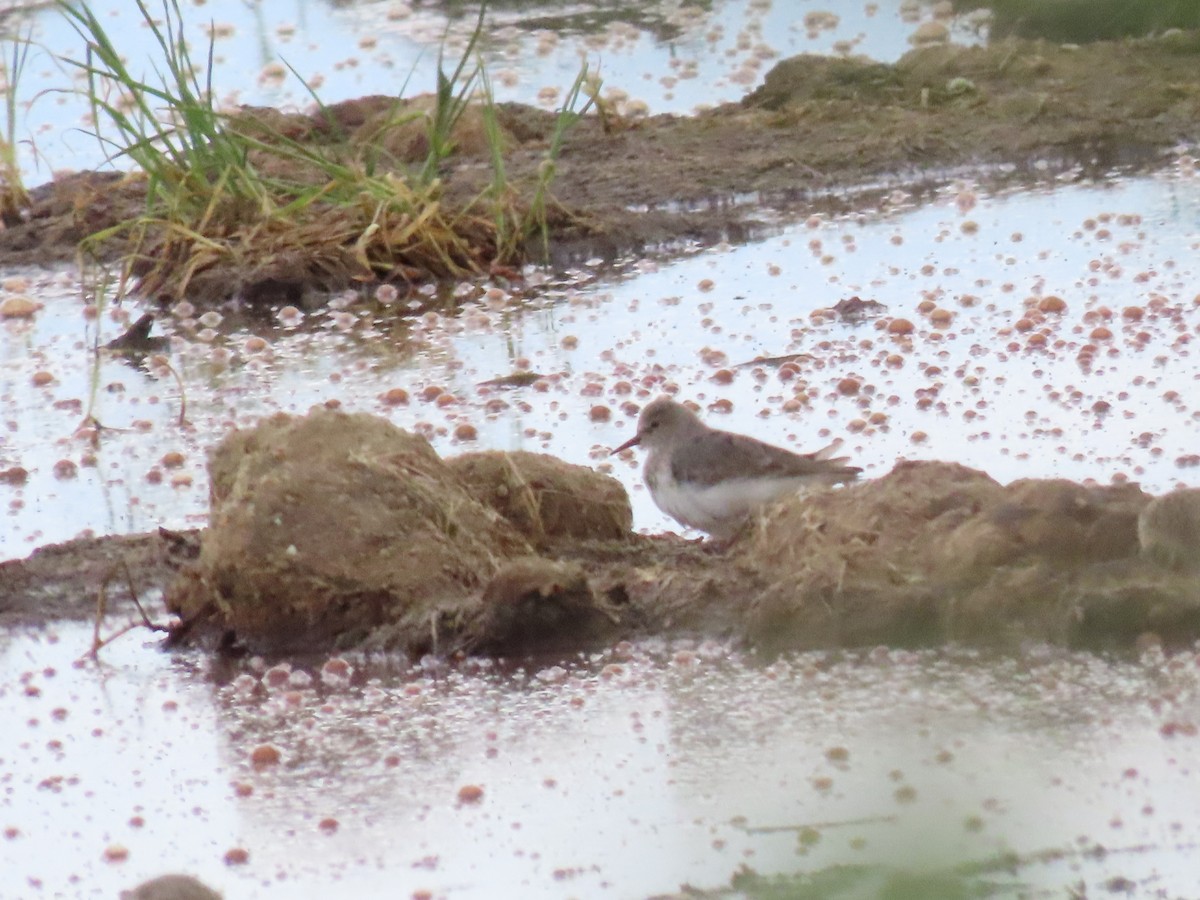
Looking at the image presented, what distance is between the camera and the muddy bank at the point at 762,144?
863 cm

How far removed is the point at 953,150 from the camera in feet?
31.3

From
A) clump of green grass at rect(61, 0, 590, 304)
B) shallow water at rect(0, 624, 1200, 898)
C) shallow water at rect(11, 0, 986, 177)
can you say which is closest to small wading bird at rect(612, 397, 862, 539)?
shallow water at rect(0, 624, 1200, 898)

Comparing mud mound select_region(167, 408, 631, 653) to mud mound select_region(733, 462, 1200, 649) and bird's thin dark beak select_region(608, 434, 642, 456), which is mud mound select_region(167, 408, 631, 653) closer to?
mud mound select_region(733, 462, 1200, 649)

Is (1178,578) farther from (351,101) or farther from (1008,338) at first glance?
(351,101)

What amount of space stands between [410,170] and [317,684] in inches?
215

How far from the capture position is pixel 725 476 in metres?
5.19

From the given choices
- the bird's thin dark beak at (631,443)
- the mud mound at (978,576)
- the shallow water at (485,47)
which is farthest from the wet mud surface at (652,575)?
the shallow water at (485,47)

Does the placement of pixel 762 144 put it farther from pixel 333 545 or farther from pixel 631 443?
pixel 333 545

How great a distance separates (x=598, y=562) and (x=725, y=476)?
1.33 ft

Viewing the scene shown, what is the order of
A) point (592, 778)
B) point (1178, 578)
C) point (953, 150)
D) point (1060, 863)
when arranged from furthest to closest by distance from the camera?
1. point (953, 150)
2. point (1178, 578)
3. point (592, 778)
4. point (1060, 863)

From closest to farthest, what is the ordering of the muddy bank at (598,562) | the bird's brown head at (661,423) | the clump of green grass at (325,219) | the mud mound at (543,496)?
the muddy bank at (598,562), the mud mound at (543,496), the bird's brown head at (661,423), the clump of green grass at (325,219)

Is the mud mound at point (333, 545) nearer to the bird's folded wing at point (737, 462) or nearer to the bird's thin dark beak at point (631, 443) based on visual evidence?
the bird's folded wing at point (737, 462)

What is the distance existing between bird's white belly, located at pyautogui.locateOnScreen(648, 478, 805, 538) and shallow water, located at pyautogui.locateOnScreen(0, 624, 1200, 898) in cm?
76

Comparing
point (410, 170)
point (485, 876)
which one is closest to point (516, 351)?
point (410, 170)
